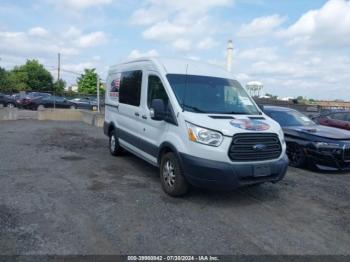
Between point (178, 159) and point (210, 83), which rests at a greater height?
point (210, 83)

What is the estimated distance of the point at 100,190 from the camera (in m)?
5.84

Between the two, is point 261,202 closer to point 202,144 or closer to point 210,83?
point 202,144

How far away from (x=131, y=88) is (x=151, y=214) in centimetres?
342

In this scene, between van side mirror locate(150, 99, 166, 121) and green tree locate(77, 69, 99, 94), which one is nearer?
van side mirror locate(150, 99, 166, 121)

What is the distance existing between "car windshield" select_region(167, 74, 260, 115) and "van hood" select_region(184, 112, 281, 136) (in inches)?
10.5

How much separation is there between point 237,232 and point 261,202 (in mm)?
1439

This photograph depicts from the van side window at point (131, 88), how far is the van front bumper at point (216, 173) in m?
2.35

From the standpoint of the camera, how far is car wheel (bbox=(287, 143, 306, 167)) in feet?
26.6

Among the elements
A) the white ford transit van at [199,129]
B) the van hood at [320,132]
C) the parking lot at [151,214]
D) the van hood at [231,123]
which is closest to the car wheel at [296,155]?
the van hood at [320,132]

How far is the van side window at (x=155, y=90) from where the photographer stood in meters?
5.83

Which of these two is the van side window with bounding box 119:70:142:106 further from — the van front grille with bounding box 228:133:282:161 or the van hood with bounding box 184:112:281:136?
the van front grille with bounding box 228:133:282:161

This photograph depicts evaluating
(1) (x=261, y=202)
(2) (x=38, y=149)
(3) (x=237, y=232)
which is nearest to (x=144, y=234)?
(3) (x=237, y=232)

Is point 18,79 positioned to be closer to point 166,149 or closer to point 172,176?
point 166,149

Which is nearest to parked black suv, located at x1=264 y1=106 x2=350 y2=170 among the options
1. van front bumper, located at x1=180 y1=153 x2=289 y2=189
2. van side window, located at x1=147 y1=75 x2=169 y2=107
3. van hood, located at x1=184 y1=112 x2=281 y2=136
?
van hood, located at x1=184 y1=112 x2=281 y2=136
